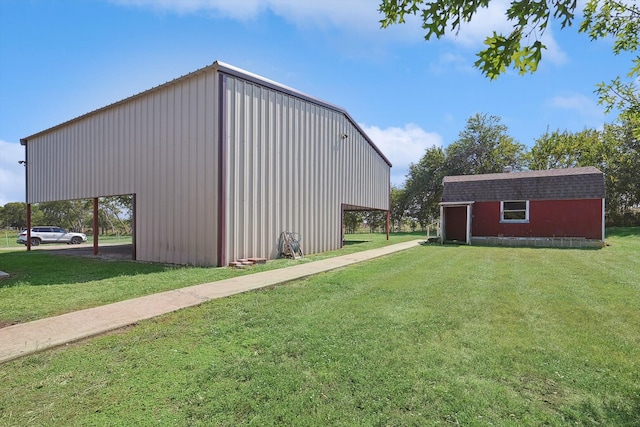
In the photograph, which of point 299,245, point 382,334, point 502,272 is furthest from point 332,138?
point 382,334

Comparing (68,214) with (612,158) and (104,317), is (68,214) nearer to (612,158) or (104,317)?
(104,317)

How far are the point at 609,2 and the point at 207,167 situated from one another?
28.5ft

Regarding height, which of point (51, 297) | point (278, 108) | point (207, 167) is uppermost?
point (278, 108)

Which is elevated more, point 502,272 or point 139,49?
point 139,49

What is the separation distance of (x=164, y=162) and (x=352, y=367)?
972cm

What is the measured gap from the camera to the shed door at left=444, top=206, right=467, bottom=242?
757 inches

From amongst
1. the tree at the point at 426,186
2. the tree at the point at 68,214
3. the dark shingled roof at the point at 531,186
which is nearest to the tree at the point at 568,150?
the tree at the point at 426,186

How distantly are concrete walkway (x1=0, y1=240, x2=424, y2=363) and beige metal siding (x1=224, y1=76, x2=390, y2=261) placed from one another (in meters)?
3.13

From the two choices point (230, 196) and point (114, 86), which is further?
point (114, 86)

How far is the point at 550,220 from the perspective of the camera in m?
16.7

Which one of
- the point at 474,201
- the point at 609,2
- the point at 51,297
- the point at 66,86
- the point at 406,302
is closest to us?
the point at 609,2

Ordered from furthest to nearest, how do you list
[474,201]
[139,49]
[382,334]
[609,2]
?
[474,201], [139,49], [609,2], [382,334]

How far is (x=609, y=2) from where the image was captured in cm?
433

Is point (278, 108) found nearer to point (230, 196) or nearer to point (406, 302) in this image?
point (230, 196)
